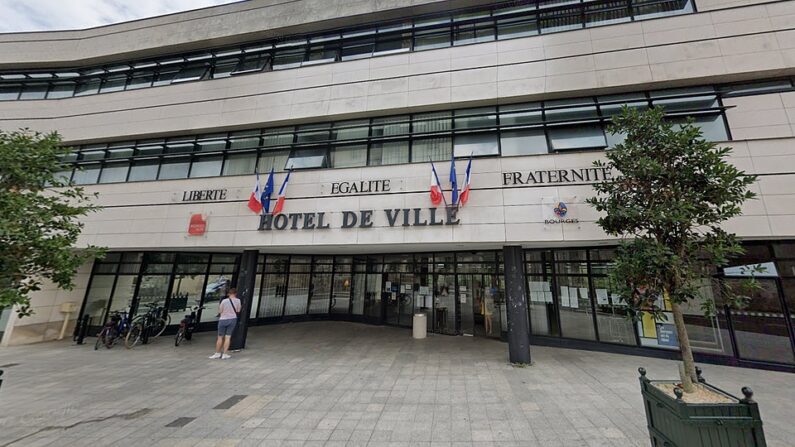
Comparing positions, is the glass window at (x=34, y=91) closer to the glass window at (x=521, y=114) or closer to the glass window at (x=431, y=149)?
the glass window at (x=431, y=149)

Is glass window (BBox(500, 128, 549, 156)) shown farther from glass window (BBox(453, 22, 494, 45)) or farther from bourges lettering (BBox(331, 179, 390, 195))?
bourges lettering (BBox(331, 179, 390, 195))

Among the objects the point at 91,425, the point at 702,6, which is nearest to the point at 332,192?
the point at 91,425

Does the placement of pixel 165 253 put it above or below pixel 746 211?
below

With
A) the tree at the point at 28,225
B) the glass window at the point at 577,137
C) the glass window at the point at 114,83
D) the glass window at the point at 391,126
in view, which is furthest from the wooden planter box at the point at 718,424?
the glass window at the point at 114,83

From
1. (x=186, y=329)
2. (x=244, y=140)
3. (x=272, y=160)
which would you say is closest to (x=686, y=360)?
(x=272, y=160)

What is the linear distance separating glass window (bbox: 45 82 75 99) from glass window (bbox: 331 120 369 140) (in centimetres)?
1356

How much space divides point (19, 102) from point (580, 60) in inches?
923

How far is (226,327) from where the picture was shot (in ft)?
28.8

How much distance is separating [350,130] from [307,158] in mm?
1903

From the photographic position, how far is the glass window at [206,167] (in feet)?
36.2

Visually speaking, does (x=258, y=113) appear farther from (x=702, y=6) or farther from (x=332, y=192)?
(x=702, y=6)

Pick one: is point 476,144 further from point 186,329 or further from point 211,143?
point 186,329

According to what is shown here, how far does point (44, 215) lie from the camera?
4.65 metres

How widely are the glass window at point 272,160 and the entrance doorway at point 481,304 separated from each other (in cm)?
822
